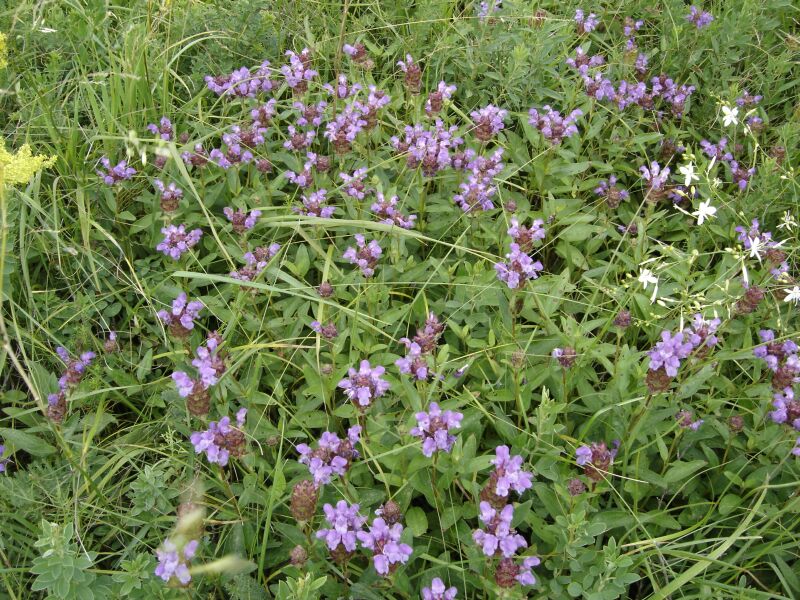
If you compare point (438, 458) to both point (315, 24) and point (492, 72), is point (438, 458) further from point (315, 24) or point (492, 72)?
point (315, 24)

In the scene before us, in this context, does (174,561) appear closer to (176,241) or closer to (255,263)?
(255,263)

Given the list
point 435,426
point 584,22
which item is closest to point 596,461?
point 435,426

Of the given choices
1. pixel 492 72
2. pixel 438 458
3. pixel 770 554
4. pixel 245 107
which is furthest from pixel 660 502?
pixel 245 107

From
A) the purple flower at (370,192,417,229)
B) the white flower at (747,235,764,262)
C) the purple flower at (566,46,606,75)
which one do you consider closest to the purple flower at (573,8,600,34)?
the purple flower at (566,46,606,75)

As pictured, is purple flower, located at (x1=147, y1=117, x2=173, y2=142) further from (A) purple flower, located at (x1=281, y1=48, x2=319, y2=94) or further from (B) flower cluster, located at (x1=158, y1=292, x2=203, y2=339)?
(B) flower cluster, located at (x1=158, y1=292, x2=203, y2=339)

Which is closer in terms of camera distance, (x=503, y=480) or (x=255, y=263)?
(x=503, y=480)

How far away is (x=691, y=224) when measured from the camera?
3.30m

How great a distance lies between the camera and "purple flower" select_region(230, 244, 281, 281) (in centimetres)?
270

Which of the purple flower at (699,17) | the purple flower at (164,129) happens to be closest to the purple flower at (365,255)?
the purple flower at (164,129)

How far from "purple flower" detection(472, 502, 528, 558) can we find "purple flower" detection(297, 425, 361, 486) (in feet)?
1.45

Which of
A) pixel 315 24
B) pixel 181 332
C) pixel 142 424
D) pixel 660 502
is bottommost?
pixel 142 424

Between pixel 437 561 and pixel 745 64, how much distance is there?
355 centimetres

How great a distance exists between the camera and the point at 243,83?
3.49 metres

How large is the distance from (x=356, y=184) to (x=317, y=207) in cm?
20
